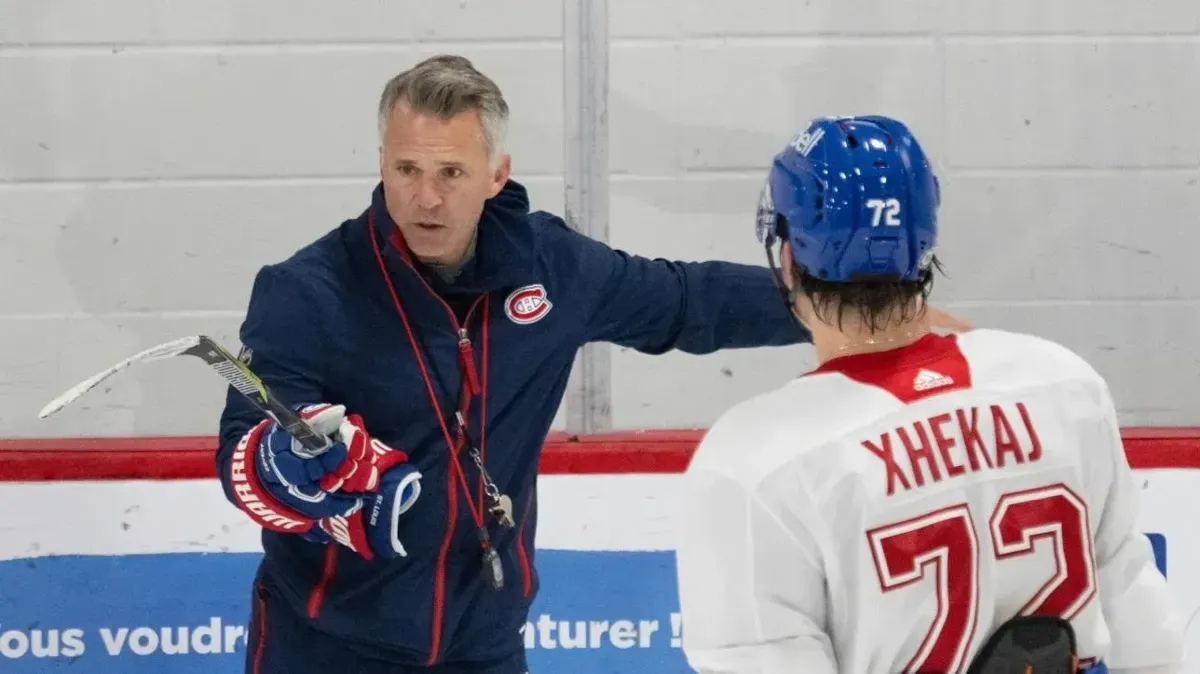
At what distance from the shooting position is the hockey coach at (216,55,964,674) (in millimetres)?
1743

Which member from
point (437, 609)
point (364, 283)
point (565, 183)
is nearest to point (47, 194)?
point (565, 183)

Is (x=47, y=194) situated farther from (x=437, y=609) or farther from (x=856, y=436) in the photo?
(x=856, y=436)

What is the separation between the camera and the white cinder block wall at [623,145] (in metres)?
2.61

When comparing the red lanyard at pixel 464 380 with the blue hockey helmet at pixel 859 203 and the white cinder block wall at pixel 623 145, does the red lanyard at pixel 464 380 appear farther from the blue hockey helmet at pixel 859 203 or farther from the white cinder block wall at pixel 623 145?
the white cinder block wall at pixel 623 145

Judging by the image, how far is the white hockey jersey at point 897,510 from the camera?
109 centimetres

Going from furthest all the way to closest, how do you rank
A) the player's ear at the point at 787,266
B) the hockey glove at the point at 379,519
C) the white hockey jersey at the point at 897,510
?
the hockey glove at the point at 379,519 < the player's ear at the point at 787,266 < the white hockey jersey at the point at 897,510

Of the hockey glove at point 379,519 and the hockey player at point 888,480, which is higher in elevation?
the hockey player at point 888,480

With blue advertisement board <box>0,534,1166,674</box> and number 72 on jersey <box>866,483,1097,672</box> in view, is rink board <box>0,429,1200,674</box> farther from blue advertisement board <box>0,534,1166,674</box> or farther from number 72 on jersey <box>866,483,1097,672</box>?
number 72 on jersey <box>866,483,1097,672</box>

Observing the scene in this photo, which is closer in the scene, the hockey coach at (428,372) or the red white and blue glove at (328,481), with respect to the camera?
the red white and blue glove at (328,481)

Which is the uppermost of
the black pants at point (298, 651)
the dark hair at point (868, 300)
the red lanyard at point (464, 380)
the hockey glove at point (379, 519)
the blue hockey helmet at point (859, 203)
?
the blue hockey helmet at point (859, 203)

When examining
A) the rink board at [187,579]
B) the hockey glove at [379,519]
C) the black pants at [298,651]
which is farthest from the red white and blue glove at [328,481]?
the rink board at [187,579]

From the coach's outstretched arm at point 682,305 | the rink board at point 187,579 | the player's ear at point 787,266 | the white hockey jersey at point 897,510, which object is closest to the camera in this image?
the white hockey jersey at point 897,510

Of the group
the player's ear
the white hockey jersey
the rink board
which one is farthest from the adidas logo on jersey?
the rink board

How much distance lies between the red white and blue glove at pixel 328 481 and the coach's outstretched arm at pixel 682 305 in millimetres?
468
